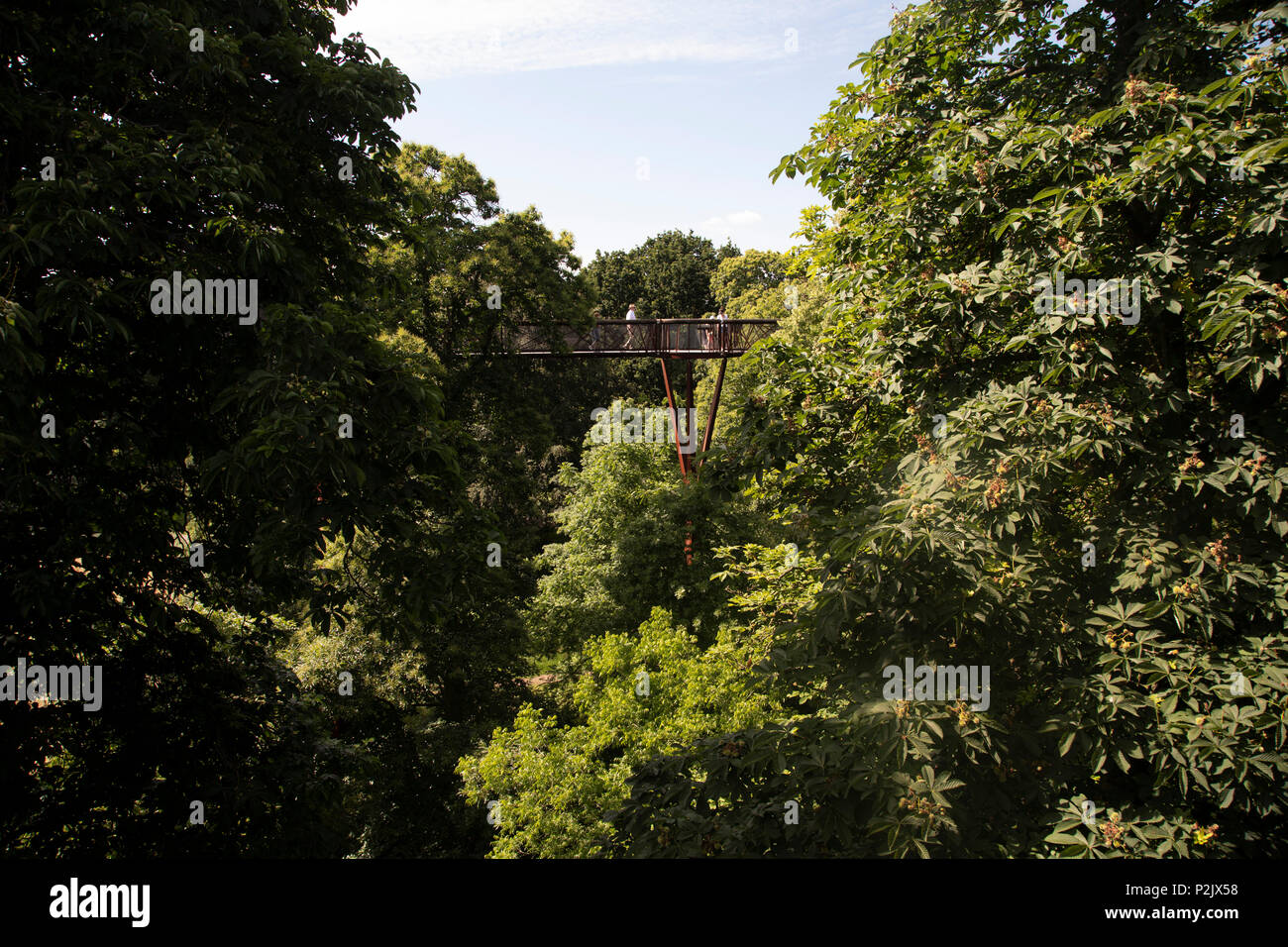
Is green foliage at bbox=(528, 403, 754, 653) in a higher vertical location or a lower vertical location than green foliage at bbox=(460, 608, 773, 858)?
higher

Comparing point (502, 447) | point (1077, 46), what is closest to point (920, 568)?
point (1077, 46)

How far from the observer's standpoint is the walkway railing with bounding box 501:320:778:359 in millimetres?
18969

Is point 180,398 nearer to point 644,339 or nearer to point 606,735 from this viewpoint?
point 606,735

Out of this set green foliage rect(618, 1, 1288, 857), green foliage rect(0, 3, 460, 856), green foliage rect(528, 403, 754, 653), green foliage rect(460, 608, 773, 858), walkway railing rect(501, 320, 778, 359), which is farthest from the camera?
green foliage rect(528, 403, 754, 653)

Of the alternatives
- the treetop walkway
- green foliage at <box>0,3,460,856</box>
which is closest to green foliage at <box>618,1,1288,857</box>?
green foliage at <box>0,3,460,856</box>

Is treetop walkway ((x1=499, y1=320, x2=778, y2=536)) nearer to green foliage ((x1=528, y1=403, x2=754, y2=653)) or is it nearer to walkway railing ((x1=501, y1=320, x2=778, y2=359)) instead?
walkway railing ((x1=501, y1=320, x2=778, y2=359))

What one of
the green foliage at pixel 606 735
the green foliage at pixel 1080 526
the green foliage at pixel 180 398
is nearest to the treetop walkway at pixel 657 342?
the green foliage at pixel 606 735

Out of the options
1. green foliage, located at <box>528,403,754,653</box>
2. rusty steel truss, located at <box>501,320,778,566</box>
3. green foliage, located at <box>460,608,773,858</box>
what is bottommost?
green foliage, located at <box>460,608,773,858</box>

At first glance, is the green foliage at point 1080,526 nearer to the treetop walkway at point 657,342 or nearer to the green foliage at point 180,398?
the green foliage at point 180,398

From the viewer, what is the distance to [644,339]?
22.9 m

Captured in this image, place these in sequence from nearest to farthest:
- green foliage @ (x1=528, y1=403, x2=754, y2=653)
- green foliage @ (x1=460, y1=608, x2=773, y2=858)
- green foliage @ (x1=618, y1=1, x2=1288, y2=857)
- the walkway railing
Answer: green foliage @ (x1=618, y1=1, x2=1288, y2=857), green foliage @ (x1=460, y1=608, x2=773, y2=858), the walkway railing, green foliage @ (x1=528, y1=403, x2=754, y2=653)

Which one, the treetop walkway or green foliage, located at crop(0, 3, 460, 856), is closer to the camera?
green foliage, located at crop(0, 3, 460, 856)

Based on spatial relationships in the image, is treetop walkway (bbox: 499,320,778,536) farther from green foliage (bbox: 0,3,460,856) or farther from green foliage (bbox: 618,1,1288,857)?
green foliage (bbox: 618,1,1288,857)

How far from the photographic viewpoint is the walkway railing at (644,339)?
18969mm
